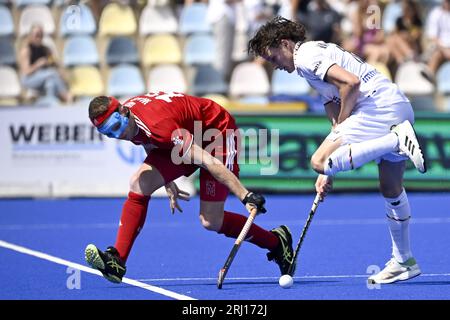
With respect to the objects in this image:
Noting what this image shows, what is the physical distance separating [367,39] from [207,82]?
2596 millimetres

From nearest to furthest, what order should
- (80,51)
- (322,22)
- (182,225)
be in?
(182,225) < (322,22) < (80,51)

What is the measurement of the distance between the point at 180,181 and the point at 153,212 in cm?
123

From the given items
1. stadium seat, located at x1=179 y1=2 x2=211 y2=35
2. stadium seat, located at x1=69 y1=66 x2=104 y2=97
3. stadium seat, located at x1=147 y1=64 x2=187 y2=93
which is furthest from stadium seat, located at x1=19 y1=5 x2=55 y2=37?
stadium seat, located at x1=179 y1=2 x2=211 y2=35

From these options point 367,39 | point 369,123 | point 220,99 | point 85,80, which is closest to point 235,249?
point 369,123

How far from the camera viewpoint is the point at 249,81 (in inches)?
688

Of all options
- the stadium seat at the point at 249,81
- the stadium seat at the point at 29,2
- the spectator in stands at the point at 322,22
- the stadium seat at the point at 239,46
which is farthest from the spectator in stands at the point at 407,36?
the stadium seat at the point at 29,2

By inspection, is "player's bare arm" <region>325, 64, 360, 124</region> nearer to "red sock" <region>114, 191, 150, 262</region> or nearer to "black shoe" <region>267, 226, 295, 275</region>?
"black shoe" <region>267, 226, 295, 275</region>

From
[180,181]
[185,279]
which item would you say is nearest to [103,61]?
[180,181]

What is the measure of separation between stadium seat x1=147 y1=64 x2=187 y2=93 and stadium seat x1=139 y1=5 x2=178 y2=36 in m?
0.80

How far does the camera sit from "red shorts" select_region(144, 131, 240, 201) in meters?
8.19

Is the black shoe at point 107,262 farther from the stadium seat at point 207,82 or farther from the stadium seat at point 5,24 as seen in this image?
the stadium seat at point 5,24

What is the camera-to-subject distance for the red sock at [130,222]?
8039 millimetres

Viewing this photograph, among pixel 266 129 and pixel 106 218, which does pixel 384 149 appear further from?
pixel 266 129

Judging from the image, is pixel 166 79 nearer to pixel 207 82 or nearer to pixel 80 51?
pixel 207 82
